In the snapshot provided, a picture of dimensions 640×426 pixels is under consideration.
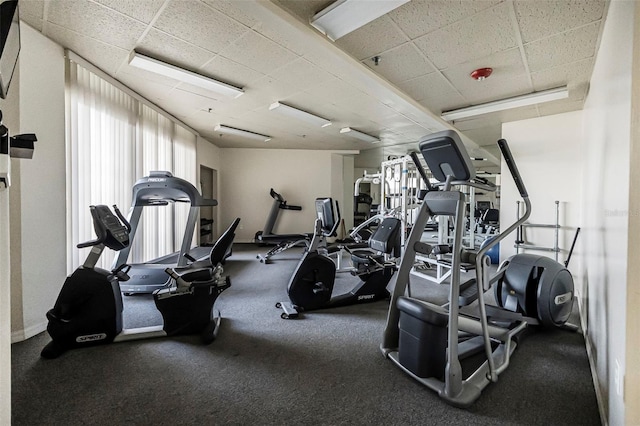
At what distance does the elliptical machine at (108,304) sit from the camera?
2.08 meters

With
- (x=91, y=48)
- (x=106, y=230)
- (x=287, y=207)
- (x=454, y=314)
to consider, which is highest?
(x=91, y=48)

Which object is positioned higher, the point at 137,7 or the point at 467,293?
the point at 137,7

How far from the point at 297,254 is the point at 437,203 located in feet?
15.7

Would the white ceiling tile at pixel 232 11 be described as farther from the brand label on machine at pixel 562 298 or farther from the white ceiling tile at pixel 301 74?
the brand label on machine at pixel 562 298

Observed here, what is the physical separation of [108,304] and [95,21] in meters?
2.31

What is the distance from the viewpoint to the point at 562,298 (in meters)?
2.38

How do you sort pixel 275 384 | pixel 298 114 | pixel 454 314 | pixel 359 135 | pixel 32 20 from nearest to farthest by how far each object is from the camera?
pixel 454 314 → pixel 275 384 → pixel 32 20 → pixel 298 114 → pixel 359 135

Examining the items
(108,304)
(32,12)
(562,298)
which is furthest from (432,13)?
(108,304)

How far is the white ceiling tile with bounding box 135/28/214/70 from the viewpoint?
102 inches

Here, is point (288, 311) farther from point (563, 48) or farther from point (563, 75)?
point (563, 75)

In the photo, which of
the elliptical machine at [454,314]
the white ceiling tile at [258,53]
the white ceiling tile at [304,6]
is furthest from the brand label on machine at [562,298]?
the white ceiling tile at [258,53]

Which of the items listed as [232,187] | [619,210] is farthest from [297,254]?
[619,210]

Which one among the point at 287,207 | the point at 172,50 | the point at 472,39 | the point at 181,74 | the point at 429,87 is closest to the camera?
the point at 472,39

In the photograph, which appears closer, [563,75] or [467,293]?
[467,293]
